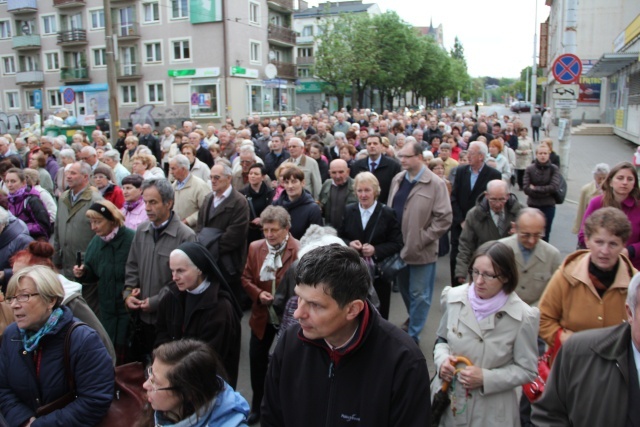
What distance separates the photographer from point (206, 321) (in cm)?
377

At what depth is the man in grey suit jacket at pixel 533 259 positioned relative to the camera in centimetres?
427

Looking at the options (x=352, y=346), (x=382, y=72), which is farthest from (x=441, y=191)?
(x=382, y=72)

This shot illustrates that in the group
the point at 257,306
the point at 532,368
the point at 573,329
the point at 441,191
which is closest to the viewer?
the point at 532,368

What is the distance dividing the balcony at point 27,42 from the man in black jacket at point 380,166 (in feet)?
155

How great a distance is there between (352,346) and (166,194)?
10.5 ft

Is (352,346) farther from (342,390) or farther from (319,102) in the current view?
(319,102)

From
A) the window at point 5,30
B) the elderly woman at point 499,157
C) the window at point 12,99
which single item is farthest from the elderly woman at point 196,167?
the window at point 5,30

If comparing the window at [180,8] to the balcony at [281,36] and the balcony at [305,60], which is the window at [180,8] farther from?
the balcony at [305,60]

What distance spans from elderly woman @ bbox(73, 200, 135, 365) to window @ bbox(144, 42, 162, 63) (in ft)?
129

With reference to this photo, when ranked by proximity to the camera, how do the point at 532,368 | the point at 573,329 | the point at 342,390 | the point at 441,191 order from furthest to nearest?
the point at 441,191, the point at 573,329, the point at 532,368, the point at 342,390

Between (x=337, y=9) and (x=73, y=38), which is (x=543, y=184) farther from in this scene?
(x=337, y=9)

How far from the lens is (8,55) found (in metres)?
48.3

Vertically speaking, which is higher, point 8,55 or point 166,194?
point 8,55

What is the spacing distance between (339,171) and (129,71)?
40.0 meters
